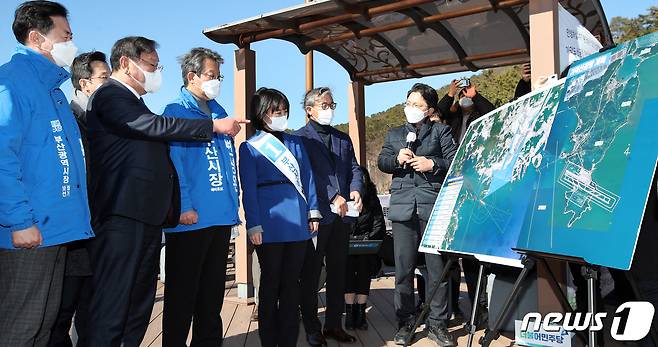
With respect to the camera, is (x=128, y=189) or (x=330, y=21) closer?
(x=128, y=189)

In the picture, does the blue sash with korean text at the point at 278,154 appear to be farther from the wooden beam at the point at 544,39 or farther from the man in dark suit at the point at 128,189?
the wooden beam at the point at 544,39

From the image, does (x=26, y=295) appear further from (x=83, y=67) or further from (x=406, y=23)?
(x=406, y=23)

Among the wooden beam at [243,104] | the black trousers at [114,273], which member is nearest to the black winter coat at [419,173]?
the wooden beam at [243,104]

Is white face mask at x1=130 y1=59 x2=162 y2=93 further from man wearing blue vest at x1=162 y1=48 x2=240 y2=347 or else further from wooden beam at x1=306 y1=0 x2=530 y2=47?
wooden beam at x1=306 y1=0 x2=530 y2=47

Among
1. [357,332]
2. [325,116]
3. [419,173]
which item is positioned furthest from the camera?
[357,332]

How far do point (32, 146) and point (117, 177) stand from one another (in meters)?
0.40

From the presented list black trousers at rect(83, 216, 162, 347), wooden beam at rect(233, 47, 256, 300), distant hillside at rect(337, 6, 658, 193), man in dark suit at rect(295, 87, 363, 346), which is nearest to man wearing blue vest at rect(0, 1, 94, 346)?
black trousers at rect(83, 216, 162, 347)

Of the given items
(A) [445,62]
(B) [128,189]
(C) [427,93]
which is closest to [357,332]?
(C) [427,93]

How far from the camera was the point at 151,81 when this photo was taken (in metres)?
2.80

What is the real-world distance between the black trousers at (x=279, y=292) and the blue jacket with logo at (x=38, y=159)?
123cm

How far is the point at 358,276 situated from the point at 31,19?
11.2ft

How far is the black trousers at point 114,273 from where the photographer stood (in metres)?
2.39

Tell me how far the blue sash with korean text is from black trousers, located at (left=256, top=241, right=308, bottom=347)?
457 mm

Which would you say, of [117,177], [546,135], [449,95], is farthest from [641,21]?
[117,177]
